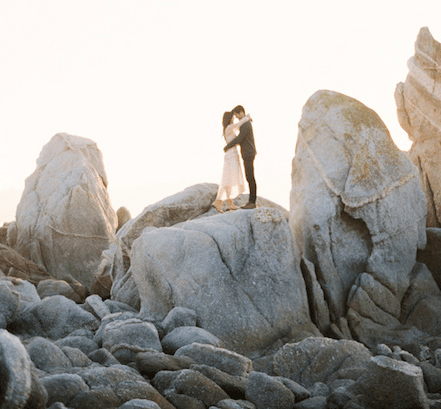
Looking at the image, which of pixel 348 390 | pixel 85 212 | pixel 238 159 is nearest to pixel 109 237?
pixel 85 212

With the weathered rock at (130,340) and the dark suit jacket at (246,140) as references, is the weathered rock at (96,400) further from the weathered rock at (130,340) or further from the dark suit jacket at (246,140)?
the dark suit jacket at (246,140)

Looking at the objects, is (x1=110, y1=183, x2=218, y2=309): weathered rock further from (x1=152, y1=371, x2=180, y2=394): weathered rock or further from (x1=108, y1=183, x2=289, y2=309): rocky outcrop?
(x1=152, y1=371, x2=180, y2=394): weathered rock

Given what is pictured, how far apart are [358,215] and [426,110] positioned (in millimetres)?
5805

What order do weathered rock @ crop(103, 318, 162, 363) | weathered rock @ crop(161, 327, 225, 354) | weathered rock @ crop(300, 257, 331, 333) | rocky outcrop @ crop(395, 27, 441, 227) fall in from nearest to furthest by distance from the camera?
1. weathered rock @ crop(103, 318, 162, 363)
2. weathered rock @ crop(161, 327, 225, 354)
3. weathered rock @ crop(300, 257, 331, 333)
4. rocky outcrop @ crop(395, 27, 441, 227)

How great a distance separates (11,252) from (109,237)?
242 inches

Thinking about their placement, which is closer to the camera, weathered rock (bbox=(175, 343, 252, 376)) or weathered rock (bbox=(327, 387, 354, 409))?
weathered rock (bbox=(327, 387, 354, 409))

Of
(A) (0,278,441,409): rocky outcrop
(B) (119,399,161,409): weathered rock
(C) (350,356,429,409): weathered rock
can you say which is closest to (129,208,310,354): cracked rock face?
(A) (0,278,441,409): rocky outcrop

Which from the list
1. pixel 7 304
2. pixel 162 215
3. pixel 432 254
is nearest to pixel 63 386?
pixel 7 304

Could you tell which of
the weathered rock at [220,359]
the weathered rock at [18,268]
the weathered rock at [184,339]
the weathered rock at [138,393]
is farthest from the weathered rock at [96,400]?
the weathered rock at [18,268]

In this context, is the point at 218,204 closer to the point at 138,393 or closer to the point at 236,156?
the point at 236,156

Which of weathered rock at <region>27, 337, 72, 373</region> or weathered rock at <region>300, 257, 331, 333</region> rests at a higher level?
weathered rock at <region>27, 337, 72, 373</region>

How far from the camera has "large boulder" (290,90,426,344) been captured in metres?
13.1

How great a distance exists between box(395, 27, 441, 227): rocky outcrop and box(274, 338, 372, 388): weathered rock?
898cm

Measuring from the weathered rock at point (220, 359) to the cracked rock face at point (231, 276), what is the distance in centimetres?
259
